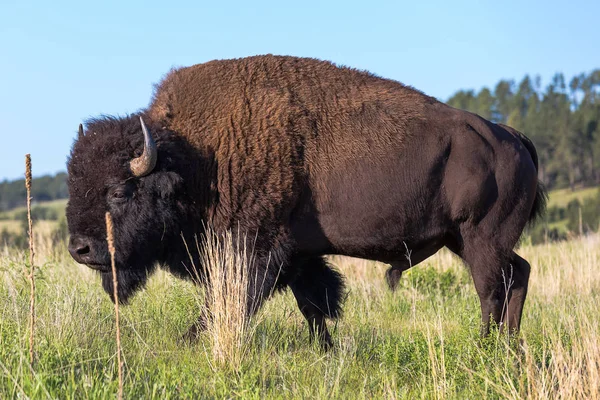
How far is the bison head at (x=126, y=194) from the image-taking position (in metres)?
5.59

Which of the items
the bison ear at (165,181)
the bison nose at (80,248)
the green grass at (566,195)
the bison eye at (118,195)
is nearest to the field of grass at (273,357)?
the bison nose at (80,248)

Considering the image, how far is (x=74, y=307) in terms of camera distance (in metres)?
5.46

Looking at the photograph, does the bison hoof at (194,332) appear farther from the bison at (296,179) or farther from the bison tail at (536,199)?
the bison tail at (536,199)

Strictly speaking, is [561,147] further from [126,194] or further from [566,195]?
[126,194]

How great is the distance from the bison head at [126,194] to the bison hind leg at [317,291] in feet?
3.97

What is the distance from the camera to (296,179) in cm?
584

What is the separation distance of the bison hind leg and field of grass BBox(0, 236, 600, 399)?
156mm

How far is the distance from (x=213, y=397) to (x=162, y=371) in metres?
0.41

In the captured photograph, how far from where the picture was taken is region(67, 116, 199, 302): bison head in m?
5.59

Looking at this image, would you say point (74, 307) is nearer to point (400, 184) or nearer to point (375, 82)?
point (400, 184)

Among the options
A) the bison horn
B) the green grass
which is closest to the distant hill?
the green grass

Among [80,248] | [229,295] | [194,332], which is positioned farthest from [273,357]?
[80,248]

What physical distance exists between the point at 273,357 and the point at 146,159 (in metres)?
1.83

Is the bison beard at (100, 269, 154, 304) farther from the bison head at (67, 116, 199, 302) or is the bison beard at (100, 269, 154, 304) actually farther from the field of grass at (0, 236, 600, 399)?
the field of grass at (0, 236, 600, 399)
